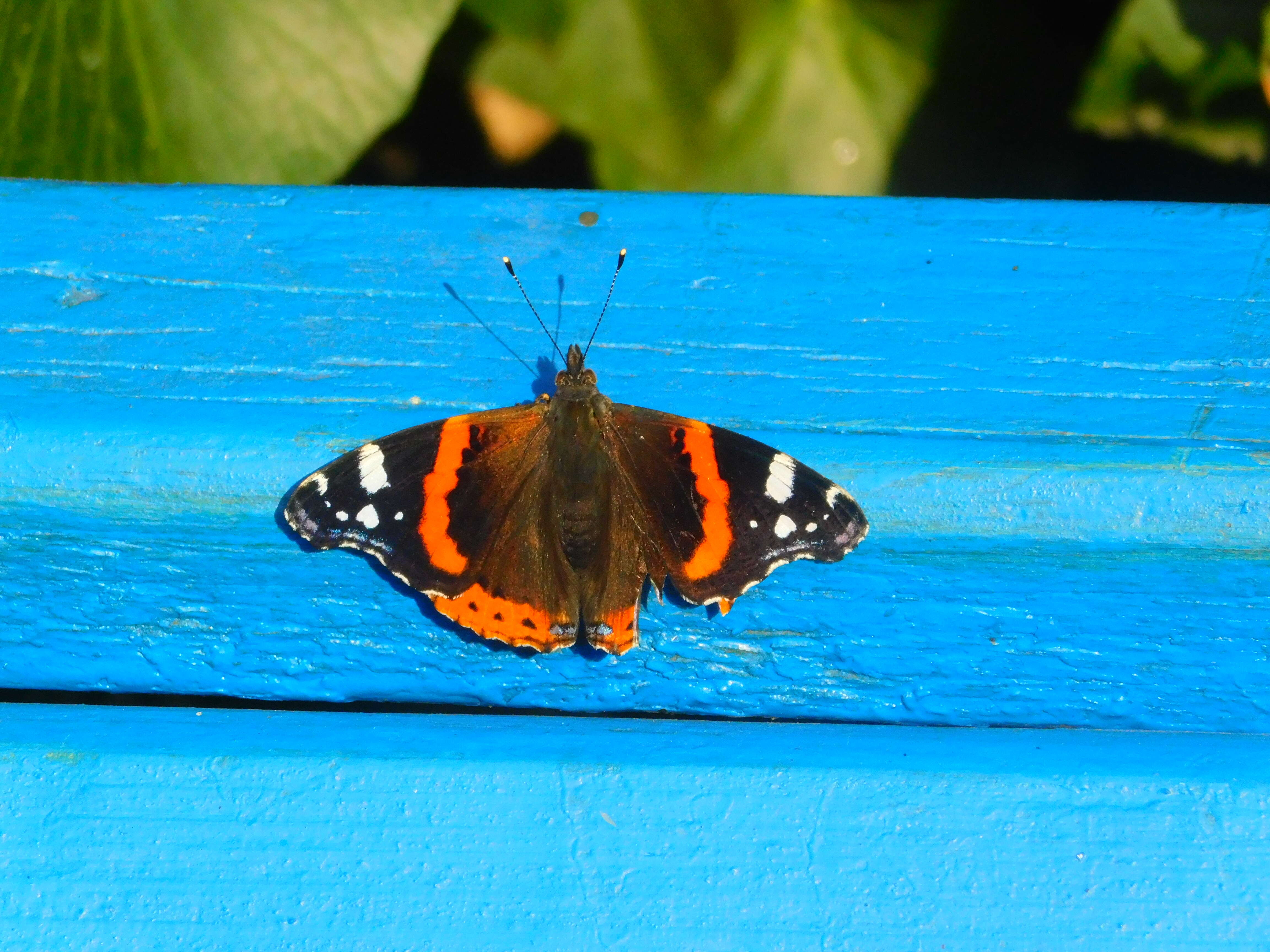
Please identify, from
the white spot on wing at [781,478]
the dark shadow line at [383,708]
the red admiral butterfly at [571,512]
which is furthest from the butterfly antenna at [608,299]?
the dark shadow line at [383,708]

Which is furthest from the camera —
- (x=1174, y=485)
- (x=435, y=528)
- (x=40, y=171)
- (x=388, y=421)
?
Answer: (x=40, y=171)

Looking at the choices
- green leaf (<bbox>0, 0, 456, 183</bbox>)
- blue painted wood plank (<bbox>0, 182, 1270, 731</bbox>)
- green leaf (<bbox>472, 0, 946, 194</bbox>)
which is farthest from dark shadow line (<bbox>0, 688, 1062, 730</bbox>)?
green leaf (<bbox>472, 0, 946, 194</bbox>)

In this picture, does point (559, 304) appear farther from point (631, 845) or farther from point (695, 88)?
point (695, 88)

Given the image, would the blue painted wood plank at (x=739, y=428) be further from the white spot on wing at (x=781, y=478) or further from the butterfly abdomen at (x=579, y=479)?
the butterfly abdomen at (x=579, y=479)

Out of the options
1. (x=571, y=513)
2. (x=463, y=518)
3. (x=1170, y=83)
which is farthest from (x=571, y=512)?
(x=1170, y=83)


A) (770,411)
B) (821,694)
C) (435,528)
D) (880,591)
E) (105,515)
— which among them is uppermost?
(770,411)

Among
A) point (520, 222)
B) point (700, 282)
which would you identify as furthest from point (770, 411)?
point (520, 222)

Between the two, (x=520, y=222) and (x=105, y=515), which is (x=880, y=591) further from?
(x=105, y=515)
